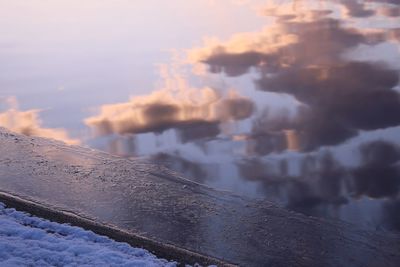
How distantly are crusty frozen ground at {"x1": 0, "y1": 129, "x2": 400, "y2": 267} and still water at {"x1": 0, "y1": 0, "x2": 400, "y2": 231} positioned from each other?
0.43 meters

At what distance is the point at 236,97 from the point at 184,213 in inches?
A: 199

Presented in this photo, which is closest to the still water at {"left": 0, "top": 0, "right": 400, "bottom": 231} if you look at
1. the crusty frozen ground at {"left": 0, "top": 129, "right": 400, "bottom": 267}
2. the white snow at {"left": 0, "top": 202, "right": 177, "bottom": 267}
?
the crusty frozen ground at {"left": 0, "top": 129, "right": 400, "bottom": 267}

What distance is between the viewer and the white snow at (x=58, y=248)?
5.20m

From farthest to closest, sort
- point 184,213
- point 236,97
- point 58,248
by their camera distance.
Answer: point 236,97 < point 184,213 < point 58,248

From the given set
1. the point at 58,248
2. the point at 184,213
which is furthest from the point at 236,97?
the point at 58,248

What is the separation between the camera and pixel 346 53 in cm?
1389

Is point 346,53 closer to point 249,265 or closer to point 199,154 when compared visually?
point 199,154

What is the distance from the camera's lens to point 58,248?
214 inches

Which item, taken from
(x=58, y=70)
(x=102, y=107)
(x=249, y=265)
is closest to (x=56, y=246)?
(x=249, y=265)

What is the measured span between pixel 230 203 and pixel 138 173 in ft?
5.14

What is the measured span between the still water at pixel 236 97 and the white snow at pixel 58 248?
2226 mm

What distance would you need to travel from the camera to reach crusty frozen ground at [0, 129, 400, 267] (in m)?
5.65

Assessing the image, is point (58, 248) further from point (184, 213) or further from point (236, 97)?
point (236, 97)

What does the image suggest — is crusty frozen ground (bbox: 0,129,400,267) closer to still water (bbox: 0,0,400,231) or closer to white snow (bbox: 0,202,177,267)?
still water (bbox: 0,0,400,231)
